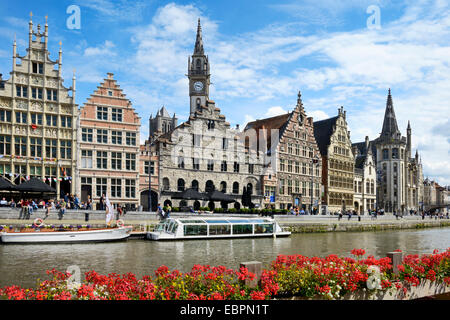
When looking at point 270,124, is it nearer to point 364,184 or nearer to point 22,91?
point 364,184

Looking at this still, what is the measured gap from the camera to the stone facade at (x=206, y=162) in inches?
1937

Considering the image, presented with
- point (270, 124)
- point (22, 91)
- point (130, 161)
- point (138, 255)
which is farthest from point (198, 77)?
point (138, 255)

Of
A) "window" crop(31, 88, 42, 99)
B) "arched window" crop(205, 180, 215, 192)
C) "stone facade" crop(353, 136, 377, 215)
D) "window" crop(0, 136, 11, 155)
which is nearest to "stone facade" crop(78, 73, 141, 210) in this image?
"window" crop(31, 88, 42, 99)

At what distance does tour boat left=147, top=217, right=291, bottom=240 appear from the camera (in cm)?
3288

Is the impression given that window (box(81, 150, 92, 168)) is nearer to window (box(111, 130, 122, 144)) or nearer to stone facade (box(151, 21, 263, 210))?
window (box(111, 130, 122, 144))

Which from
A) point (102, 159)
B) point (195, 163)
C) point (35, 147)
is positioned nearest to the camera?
point (35, 147)

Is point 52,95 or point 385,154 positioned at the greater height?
point 52,95

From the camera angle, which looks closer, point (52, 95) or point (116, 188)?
point (52, 95)

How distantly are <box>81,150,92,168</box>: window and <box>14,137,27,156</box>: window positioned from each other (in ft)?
17.3

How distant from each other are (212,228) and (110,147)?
55.2 ft

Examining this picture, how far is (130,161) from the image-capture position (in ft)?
153

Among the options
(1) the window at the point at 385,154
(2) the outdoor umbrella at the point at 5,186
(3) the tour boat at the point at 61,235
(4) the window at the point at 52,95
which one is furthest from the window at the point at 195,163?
(1) the window at the point at 385,154

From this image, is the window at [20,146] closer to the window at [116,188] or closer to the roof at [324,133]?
the window at [116,188]
